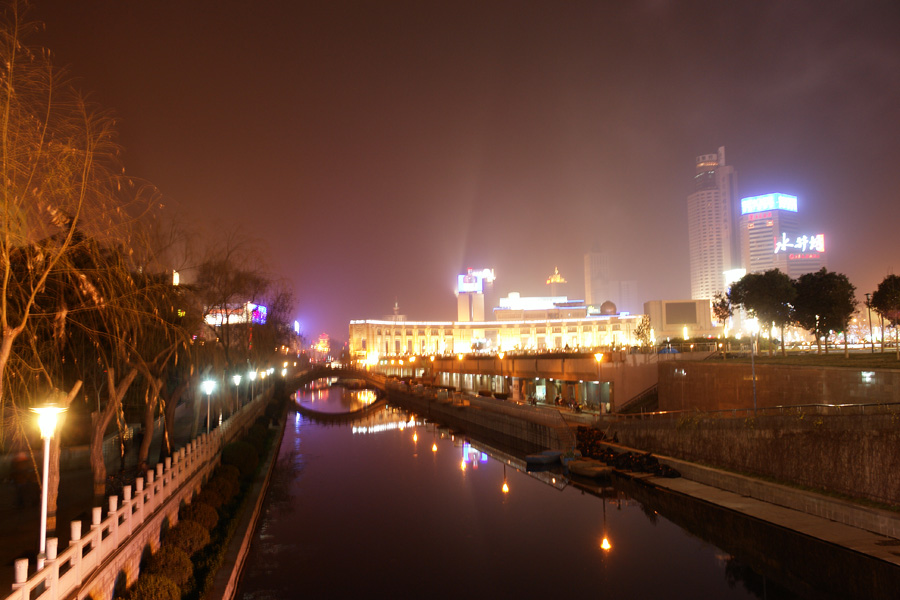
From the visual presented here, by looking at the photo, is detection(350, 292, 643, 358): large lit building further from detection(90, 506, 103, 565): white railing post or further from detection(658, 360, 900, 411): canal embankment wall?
detection(90, 506, 103, 565): white railing post

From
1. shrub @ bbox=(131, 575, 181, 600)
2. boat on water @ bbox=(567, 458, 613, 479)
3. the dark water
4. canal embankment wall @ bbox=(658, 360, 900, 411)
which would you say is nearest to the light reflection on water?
the dark water

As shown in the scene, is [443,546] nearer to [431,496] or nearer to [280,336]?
[431,496]

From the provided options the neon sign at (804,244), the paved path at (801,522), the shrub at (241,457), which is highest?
the neon sign at (804,244)

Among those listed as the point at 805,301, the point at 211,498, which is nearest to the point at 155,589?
the point at 211,498

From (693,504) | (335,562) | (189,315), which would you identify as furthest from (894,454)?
(189,315)

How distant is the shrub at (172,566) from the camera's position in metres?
12.6

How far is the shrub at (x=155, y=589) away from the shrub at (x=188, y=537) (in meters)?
3.02

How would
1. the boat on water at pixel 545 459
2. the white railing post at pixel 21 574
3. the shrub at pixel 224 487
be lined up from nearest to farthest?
the white railing post at pixel 21 574 → the shrub at pixel 224 487 → the boat on water at pixel 545 459

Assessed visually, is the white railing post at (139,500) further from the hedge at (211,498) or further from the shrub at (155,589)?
the hedge at (211,498)

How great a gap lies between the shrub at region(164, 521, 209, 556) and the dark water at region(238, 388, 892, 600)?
2.33 meters

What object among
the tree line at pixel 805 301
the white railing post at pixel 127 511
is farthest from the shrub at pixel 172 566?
the tree line at pixel 805 301

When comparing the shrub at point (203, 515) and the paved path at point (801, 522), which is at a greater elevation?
the shrub at point (203, 515)

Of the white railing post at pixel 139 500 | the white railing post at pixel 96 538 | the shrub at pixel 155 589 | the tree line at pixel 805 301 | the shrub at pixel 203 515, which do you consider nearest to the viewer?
the white railing post at pixel 96 538

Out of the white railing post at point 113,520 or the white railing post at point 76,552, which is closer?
the white railing post at point 76,552
